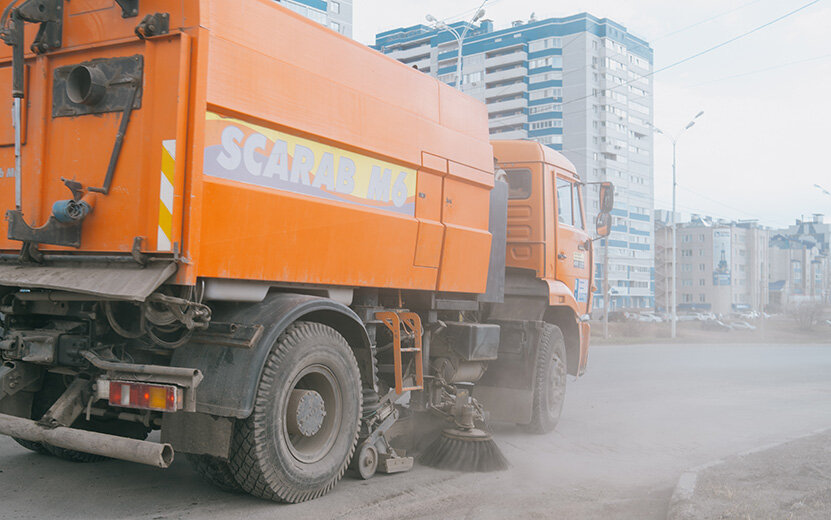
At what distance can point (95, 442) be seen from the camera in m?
4.00

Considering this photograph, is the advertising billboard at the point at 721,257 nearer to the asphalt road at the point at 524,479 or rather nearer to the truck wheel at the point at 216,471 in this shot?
the asphalt road at the point at 524,479

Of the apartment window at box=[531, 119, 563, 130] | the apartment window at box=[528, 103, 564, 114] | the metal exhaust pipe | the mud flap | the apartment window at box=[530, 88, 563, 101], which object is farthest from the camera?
the apartment window at box=[530, 88, 563, 101]

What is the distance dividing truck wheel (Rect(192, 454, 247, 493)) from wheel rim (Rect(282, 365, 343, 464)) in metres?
0.39

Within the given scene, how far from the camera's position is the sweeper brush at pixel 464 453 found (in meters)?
5.93

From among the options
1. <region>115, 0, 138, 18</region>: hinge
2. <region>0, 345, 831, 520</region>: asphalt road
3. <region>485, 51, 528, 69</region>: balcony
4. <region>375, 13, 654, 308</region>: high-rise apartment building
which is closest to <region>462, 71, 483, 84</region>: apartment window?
<region>375, 13, 654, 308</region>: high-rise apartment building

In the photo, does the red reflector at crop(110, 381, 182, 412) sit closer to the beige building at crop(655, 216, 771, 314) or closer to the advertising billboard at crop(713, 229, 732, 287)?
the beige building at crop(655, 216, 771, 314)

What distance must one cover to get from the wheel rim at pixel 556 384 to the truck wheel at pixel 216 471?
4481mm

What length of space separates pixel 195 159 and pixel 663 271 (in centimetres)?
11261

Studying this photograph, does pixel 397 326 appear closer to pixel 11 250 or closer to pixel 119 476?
pixel 119 476

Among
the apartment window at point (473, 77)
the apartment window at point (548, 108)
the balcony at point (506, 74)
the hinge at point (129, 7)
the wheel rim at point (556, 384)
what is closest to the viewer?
the hinge at point (129, 7)

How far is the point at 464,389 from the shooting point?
6.86 meters

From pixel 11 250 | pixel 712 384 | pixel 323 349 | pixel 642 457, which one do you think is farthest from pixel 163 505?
pixel 712 384

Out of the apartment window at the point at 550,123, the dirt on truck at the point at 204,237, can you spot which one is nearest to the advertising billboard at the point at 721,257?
the apartment window at the point at 550,123

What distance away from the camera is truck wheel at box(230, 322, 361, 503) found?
4.31 m
